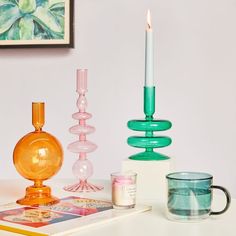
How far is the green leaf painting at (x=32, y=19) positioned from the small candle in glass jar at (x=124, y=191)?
Result: 132 centimetres

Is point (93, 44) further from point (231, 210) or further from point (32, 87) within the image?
point (231, 210)

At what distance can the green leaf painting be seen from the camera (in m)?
2.37

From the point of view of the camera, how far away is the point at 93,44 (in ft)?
7.68

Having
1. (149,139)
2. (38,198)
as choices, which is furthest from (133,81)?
(38,198)

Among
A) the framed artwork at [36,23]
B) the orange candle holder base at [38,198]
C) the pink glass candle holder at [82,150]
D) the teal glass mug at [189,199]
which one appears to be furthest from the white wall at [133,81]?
the teal glass mug at [189,199]

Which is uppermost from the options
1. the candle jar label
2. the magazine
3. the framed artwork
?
the framed artwork

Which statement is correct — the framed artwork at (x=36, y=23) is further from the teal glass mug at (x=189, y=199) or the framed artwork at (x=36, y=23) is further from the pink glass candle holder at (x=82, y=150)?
the teal glass mug at (x=189, y=199)

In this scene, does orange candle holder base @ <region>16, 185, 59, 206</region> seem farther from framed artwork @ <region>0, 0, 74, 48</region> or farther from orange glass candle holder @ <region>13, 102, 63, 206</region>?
framed artwork @ <region>0, 0, 74, 48</region>

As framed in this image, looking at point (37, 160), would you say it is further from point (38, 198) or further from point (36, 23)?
point (36, 23)

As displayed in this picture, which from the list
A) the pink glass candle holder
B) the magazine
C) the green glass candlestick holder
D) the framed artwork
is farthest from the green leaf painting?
the magazine

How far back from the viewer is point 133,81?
230 cm

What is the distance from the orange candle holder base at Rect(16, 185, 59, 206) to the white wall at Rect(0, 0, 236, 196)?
1086mm

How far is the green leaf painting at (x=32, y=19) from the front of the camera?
2365mm

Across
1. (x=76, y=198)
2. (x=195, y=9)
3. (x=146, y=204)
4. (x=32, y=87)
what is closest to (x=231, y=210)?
(x=146, y=204)
